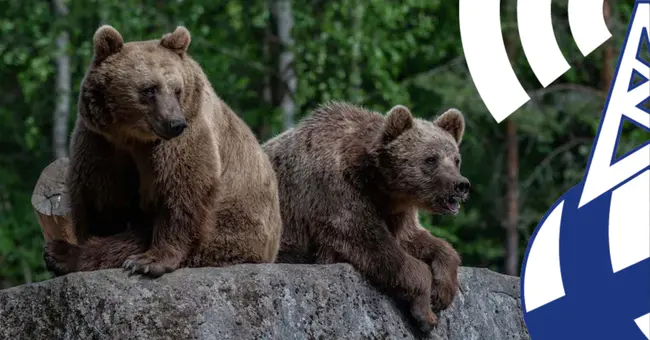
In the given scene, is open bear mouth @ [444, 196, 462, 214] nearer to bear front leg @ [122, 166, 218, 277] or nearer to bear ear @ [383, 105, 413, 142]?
bear ear @ [383, 105, 413, 142]

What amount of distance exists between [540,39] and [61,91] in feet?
23.3

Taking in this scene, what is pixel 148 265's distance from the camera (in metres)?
5.87

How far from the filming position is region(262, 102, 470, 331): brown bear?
6926 millimetres

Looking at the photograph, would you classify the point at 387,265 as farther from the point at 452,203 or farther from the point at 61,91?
the point at 61,91

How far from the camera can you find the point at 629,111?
962cm

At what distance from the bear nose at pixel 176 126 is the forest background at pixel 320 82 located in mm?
9054

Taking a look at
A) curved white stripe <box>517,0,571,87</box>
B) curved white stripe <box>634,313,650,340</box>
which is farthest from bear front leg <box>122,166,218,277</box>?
curved white stripe <box>517,0,571,87</box>

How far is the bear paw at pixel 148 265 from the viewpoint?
5863mm

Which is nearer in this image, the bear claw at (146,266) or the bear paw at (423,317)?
the bear claw at (146,266)

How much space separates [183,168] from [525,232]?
13.1m

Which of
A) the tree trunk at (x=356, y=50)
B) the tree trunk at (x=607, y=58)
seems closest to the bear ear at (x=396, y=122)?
the tree trunk at (x=356, y=50)

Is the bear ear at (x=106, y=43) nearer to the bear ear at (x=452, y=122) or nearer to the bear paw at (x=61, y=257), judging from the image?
the bear paw at (x=61, y=257)

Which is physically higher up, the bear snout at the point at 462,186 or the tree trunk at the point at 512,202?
the tree trunk at the point at 512,202

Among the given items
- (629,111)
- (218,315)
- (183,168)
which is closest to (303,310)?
(218,315)
